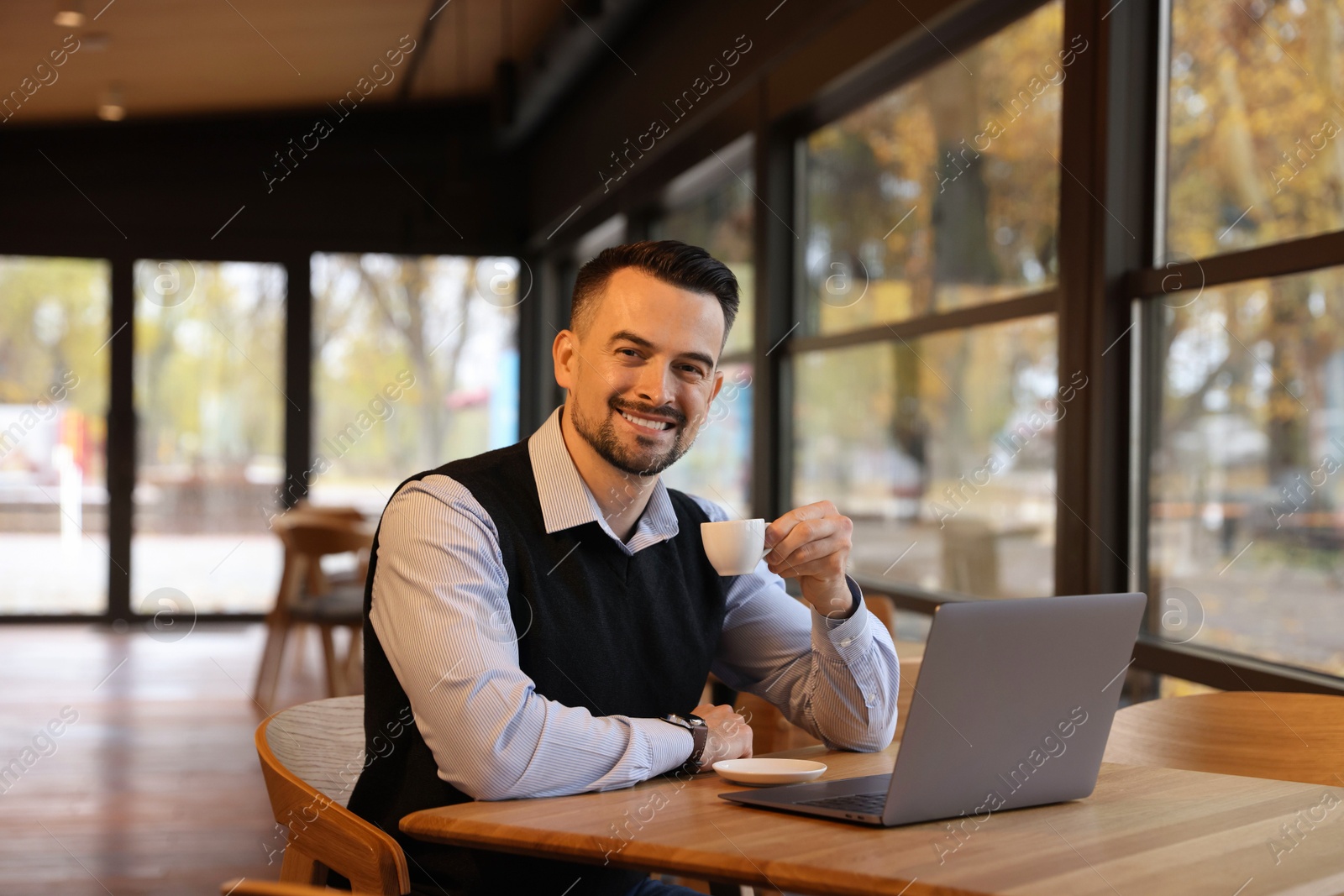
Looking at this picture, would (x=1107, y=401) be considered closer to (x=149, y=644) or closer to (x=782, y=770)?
(x=782, y=770)

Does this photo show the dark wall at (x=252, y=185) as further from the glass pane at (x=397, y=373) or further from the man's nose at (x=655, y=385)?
the man's nose at (x=655, y=385)

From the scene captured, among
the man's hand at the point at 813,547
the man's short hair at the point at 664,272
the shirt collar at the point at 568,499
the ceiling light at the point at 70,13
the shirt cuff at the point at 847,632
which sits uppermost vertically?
the ceiling light at the point at 70,13

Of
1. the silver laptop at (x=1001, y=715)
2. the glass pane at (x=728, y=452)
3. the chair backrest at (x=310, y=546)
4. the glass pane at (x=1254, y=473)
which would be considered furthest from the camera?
the glass pane at (x=728, y=452)

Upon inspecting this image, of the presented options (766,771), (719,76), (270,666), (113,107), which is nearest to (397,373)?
(113,107)

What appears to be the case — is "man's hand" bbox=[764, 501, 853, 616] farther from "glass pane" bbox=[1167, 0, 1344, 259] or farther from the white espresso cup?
"glass pane" bbox=[1167, 0, 1344, 259]

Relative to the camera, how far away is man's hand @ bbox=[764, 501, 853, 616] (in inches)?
58.8

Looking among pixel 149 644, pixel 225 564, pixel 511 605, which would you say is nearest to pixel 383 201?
pixel 225 564

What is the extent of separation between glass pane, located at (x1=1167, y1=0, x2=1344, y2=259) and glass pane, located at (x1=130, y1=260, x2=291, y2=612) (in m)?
6.49

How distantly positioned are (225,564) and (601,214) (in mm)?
3556

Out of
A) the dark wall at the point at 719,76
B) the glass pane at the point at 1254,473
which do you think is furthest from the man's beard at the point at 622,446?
the dark wall at the point at 719,76

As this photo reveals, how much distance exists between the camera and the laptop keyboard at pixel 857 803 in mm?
1178

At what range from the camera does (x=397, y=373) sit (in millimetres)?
8117

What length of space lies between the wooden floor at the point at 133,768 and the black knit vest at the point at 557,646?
1.81 meters

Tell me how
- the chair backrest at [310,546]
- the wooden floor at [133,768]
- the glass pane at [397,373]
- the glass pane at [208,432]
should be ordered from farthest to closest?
1. the glass pane at [397,373]
2. the glass pane at [208,432]
3. the chair backrest at [310,546]
4. the wooden floor at [133,768]
